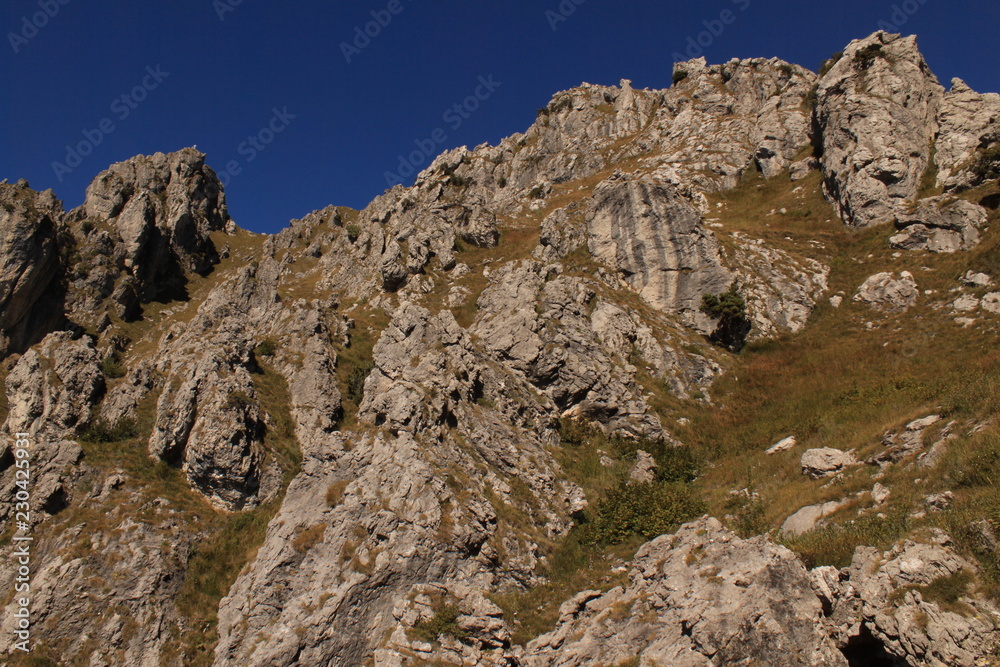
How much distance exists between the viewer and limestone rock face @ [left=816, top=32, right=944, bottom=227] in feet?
120

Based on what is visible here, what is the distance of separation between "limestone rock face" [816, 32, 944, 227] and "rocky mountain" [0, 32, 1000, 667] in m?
0.28

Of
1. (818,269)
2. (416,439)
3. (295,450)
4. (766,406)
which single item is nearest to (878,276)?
(818,269)

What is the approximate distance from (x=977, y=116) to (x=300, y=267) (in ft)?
215

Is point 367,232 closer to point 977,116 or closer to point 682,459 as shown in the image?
point 682,459

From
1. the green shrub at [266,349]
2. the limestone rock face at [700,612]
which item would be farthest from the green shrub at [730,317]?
the green shrub at [266,349]

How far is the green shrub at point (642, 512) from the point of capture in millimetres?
17453

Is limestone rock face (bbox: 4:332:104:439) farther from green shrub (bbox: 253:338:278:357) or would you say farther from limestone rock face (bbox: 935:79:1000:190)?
limestone rock face (bbox: 935:79:1000:190)

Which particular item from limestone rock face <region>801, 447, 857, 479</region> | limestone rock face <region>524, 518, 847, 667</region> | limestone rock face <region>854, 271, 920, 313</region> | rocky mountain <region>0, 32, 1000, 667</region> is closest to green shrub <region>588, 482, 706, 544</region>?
rocky mountain <region>0, 32, 1000, 667</region>

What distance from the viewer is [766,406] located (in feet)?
82.6

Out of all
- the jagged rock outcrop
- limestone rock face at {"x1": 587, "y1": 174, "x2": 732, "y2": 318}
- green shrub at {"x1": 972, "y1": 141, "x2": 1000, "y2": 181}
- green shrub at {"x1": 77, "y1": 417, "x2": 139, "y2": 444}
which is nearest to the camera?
green shrub at {"x1": 77, "y1": 417, "x2": 139, "y2": 444}

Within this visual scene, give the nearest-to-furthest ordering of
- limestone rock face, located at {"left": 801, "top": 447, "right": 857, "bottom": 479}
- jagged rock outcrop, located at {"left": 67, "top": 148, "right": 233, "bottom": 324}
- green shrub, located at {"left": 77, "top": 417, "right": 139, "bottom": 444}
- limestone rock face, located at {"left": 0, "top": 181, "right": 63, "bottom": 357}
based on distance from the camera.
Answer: limestone rock face, located at {"left": 801, "top": 447, "right": 857, "bottom": 479} → green shrub, located at {"left": 77, "top": 417, "right": 139, "bottom": 444} → limestone rock face, located at {"left": 0, "top": 181, "right": 63, "bottom": 357} → jagged rock outcrop, located at {"left": 67, "top": 148, "right": 233, "bottom": 324}

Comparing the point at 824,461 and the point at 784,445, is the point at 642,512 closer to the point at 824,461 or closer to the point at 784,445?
the point at 824,461

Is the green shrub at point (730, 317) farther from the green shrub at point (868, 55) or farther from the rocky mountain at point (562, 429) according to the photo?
the green shrub at point (868, 55)

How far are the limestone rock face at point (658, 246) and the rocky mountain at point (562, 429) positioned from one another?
24cm
